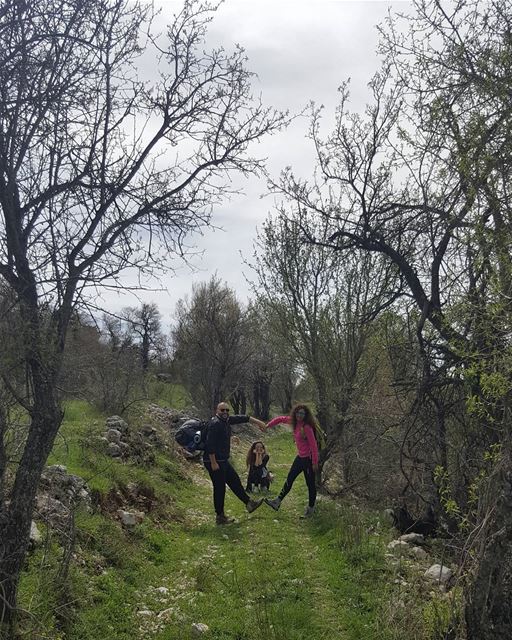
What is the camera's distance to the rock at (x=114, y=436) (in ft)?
35.3

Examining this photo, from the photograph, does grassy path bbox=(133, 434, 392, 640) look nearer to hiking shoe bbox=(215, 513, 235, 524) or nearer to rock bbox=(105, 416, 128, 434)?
hiking shoe bbox=(215, 513, 235, 524)

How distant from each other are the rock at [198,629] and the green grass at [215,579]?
0.07 meters

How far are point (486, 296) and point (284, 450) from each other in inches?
699

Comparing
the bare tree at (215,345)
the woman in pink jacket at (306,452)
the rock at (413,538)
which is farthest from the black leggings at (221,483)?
the bare tree at (215,345)

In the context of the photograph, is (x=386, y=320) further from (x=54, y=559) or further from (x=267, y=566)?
(x=54, y=559)

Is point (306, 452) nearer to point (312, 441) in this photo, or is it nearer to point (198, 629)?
point (312, 441)

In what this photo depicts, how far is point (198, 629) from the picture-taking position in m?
4.46

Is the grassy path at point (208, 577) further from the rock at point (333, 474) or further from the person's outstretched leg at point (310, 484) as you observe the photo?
the rock at point (333, 474)

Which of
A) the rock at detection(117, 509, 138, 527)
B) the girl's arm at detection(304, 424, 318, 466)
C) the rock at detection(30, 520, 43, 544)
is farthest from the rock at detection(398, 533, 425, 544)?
the rock at detection(30, 520, 43, 544)

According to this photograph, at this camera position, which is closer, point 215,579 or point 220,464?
point 215,579

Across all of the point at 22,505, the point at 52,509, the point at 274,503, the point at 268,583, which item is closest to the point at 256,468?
the point at 274,503

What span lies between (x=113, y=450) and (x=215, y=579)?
16.7 ft

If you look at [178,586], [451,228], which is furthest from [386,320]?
[178,586]

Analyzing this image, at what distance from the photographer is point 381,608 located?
182 inches
